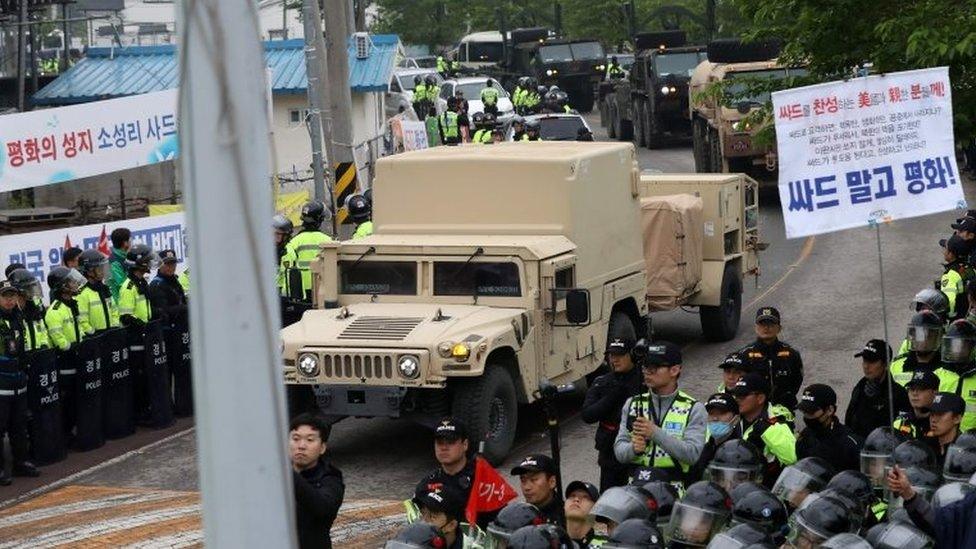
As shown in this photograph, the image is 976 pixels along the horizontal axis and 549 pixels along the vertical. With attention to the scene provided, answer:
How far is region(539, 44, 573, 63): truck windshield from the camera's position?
173ft

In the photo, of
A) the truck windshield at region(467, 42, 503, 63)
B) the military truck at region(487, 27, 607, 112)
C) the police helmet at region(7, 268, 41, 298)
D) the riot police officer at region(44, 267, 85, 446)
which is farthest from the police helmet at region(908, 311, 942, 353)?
the truck windshield at region(467, 42, 503, 63)

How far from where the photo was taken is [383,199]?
15555mm

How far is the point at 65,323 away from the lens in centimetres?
1474

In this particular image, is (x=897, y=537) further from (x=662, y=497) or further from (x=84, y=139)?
(x=84, y=139)

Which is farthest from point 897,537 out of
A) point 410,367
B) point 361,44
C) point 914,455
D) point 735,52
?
point 361,44

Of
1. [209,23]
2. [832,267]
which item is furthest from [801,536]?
[832,267]

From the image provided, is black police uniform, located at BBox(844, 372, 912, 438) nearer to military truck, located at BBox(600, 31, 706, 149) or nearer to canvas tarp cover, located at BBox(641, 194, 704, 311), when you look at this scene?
canvas tarp cover, located at BBox(641, 194, 704, 311)

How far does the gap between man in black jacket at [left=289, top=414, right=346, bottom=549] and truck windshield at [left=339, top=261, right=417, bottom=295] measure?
22.5 ft

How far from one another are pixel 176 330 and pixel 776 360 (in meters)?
6.26

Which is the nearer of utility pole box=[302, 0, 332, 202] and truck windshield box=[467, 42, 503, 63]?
utility pole box=[302, 0, 332, 202]

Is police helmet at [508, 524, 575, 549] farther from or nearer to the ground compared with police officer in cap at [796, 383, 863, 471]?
farther from the ground

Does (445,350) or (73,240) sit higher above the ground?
(73,240)

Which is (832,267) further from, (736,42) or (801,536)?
(801,536)

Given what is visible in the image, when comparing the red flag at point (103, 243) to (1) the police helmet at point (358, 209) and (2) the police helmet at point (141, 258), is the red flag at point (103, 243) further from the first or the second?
(1) the police helmet at point (358, 209)
